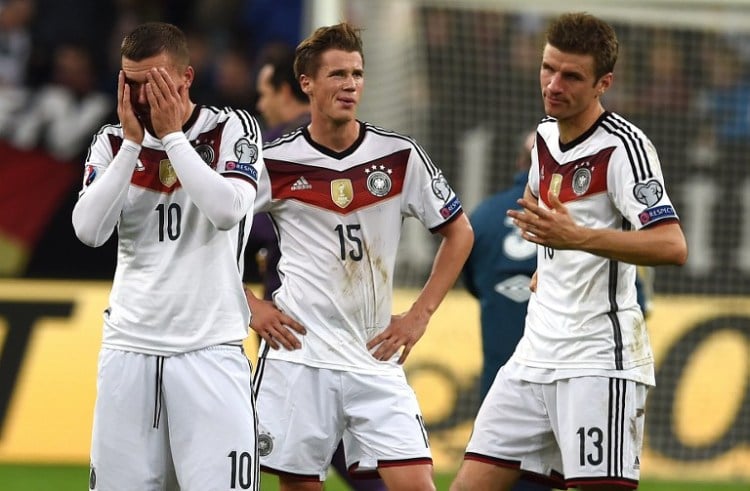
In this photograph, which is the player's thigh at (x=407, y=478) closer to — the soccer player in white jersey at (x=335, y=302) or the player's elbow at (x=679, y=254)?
the soccer player in white jersey at (x=335, y=302)

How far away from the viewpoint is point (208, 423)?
5105 mm

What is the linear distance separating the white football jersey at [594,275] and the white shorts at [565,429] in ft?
0.26

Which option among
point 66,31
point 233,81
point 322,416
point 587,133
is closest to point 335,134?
point 587,133

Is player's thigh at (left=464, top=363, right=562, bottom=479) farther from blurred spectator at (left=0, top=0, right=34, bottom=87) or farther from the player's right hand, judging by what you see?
blurred spectator at (left=0, top=0, right=34, bottom=87)

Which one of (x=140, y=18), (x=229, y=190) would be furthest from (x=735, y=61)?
(x=229, y=190)

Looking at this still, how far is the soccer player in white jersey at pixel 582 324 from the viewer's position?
5664mm

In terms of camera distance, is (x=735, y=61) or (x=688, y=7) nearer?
(x=688, y=7)

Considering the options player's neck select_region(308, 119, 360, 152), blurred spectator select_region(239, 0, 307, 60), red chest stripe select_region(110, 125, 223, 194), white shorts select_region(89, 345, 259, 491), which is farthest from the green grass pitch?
blurred spectator select_region(239, 0, 307, 60)

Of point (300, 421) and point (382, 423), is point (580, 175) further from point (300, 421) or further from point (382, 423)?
point (300, 421)

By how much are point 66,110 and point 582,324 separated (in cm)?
759

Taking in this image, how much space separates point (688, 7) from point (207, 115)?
5.46 m

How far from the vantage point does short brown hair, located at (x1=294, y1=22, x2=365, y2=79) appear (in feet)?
19.7

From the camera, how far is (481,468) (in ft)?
19.4

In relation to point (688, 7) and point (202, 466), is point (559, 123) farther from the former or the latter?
point (688, 7)
